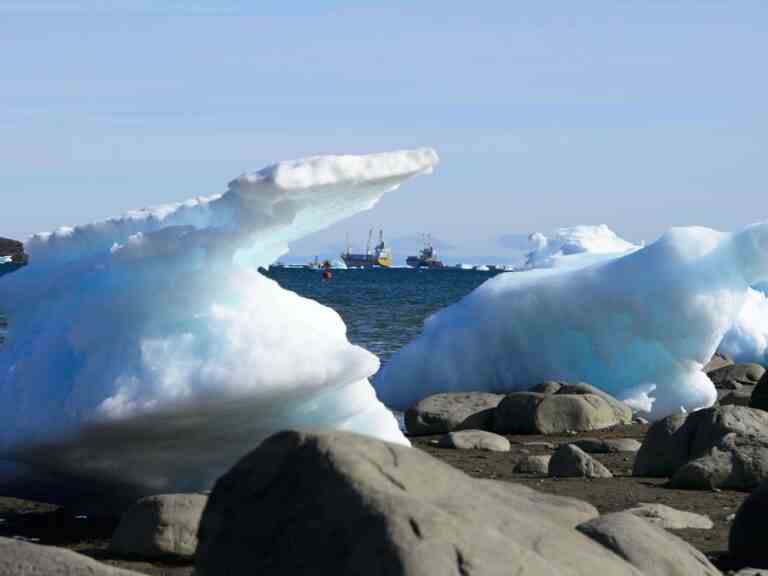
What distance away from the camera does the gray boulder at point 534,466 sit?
1123cm

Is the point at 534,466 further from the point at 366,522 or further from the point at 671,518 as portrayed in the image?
the point at 366,522

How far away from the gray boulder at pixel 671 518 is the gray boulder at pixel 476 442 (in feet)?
14.7

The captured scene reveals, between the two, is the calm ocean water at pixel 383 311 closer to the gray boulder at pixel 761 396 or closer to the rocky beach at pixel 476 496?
the rocky beach at pixel 476 496

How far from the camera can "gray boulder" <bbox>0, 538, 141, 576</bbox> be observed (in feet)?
19.1

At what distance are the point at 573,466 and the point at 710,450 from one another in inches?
40.4

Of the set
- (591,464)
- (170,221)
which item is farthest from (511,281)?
(170,221)

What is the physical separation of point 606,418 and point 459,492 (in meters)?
10.6

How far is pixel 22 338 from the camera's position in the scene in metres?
9.62

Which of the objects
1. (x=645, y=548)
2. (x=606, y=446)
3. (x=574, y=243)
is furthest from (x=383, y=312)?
(x=645, y=548)

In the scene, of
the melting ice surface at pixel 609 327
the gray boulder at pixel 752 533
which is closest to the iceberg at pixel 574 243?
the melting ice surface at pixel 609 327

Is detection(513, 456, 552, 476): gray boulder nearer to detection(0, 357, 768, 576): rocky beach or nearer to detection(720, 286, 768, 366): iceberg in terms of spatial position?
detection(0, 357, 768, 576): rocky beach

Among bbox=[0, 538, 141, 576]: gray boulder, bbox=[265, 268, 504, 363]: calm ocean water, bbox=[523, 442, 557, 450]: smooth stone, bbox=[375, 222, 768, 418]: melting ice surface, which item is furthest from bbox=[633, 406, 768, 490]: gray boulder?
bbox=[265, 268, 504, 363]: calm ocean water

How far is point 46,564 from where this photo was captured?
5.88 meters

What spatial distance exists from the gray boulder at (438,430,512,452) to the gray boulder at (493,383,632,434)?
122cm
